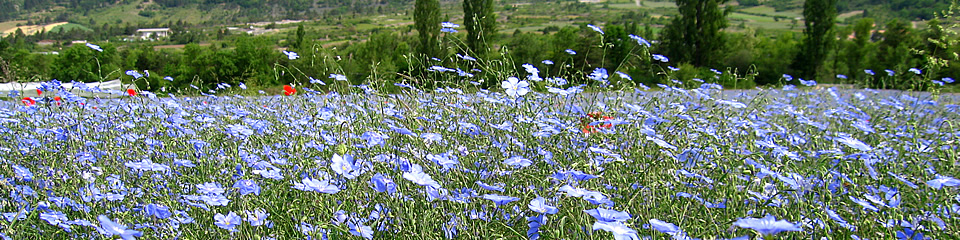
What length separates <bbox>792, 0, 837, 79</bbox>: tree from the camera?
751 inches

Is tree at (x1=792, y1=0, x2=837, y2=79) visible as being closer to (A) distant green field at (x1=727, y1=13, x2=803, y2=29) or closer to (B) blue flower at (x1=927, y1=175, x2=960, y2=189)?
(B) blue flower at (x1=927, y1=175, x2=960, y2=189)

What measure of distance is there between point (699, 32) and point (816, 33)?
4.64m

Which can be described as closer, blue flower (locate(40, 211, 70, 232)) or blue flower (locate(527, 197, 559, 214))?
blue flower (locate(527, 197, 559, 214))

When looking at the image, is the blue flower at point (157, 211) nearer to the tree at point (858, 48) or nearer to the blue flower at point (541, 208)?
the blue flower at point (541, 208)

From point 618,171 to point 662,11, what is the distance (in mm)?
114895

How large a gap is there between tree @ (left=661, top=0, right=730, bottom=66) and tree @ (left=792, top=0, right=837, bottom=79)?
3387 millimetres

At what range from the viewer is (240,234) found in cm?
155

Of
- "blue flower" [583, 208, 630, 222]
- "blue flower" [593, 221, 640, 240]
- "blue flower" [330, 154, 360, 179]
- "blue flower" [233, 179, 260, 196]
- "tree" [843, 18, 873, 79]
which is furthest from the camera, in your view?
"tree" [843, 18, 873, 79]

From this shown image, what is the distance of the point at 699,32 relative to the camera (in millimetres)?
18688

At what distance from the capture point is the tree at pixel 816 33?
62.6ft

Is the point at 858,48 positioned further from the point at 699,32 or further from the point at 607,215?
the point at 607,215

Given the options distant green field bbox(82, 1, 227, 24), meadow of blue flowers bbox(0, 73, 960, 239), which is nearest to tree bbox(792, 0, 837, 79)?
meadow of blue flowers bbox(0, 73, 960, 239)

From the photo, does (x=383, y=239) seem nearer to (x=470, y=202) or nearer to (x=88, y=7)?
(x=470, y=202)

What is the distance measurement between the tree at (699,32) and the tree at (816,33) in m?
3.39
